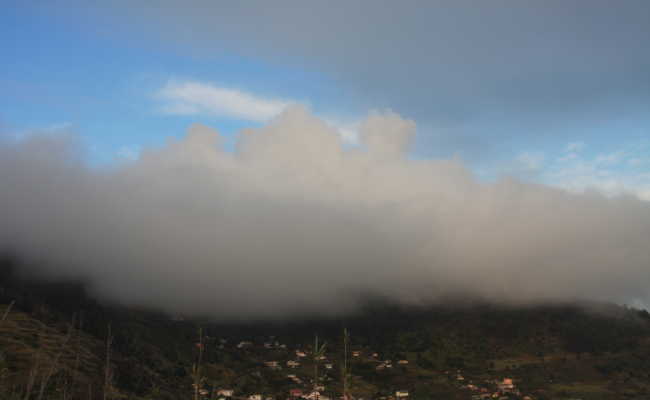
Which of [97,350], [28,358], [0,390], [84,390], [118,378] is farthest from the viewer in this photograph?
[97,350]

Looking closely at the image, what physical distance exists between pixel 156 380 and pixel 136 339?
5682 centimetres

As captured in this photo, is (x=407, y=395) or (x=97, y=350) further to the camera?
(x=407, y=395)

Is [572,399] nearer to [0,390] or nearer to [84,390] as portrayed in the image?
[84,390]

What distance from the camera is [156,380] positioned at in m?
148

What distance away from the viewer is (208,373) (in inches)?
7559

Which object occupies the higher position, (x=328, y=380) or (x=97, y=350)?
(x=97, y=350)

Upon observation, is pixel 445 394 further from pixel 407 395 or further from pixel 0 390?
pixel 0 390

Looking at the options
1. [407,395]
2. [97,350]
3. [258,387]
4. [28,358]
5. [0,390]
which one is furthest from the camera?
[407,395]

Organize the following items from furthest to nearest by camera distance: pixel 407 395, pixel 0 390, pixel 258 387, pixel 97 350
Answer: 1. pixel 407 395
2. pixel 258 387
3. pixel 97 350
4. pixel 0 390

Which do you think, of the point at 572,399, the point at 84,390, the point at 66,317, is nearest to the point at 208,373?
the point at 66,317

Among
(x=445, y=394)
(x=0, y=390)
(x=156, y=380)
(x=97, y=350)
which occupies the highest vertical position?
(x=0, y=390)

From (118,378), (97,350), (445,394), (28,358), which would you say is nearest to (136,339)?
(97,350)

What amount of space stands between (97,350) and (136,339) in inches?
2080

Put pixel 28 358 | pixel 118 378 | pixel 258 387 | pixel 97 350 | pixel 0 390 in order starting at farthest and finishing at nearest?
1. pixel 258 387
2. pixel 97 350
3. pixel 118 378
4. pixel 28 358
5. pixel 0 390
